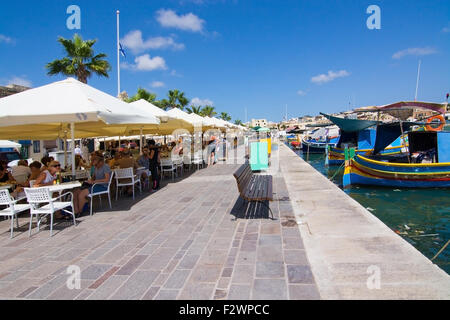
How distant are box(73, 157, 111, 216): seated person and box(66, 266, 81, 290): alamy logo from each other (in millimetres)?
2639

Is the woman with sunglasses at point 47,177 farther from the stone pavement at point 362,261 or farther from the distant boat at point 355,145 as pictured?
the distant boat at point 355,145

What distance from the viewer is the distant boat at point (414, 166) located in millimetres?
10742

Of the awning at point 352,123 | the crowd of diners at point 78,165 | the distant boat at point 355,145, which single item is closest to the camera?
the crowd of diners at point 78,165

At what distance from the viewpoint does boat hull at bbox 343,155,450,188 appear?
10.7 m

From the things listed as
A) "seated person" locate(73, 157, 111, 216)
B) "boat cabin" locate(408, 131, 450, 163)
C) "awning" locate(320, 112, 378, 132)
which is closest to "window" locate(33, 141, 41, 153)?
"seated person" locate(73, 157, 111, 216)

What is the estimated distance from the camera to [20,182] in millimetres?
6539

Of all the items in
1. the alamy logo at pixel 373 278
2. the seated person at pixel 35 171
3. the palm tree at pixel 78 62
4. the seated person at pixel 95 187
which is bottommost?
the alamy logo at pixel 373 278

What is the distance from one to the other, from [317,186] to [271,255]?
4.70 meters

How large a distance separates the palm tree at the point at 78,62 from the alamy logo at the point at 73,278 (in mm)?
16753

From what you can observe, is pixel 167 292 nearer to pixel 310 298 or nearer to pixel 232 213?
pixel 310 298

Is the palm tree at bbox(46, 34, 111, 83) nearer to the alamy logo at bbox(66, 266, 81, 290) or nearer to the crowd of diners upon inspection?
the crowd of diners

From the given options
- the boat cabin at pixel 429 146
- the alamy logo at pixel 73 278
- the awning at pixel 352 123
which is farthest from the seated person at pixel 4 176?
the awning at pixel 352 123

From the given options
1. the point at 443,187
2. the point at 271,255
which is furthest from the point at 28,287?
the point at 443,187
